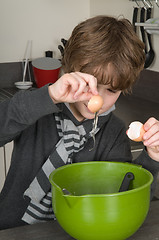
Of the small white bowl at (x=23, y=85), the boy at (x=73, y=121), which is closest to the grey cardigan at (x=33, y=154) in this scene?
the boy at (x=73, y=121)

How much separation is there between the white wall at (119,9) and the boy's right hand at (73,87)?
49.7 inches

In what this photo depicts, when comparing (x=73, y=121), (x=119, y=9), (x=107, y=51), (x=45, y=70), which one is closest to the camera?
(x=107, y=51)

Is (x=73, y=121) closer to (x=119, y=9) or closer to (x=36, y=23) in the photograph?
(x=119, y=9)

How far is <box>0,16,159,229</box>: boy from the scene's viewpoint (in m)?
0.96

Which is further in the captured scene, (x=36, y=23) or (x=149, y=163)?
(x=36, y=23)

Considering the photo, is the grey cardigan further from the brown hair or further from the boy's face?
the brown hair

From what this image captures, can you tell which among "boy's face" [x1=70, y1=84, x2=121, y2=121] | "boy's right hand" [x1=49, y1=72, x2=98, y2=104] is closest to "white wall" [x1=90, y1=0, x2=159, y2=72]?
"boy's face" [x1=70, y1=84, x2=121, y2=121]

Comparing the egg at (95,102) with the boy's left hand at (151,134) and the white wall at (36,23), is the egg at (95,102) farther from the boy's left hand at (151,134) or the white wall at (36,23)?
the white wall at (36,23)

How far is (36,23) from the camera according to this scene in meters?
2.62

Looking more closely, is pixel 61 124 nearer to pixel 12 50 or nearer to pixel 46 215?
pixel 46 215

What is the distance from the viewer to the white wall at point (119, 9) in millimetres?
2177

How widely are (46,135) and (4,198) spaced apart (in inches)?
9.3

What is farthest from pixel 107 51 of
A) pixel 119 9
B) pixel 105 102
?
pixel 119 9

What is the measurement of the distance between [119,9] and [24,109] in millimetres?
1656
